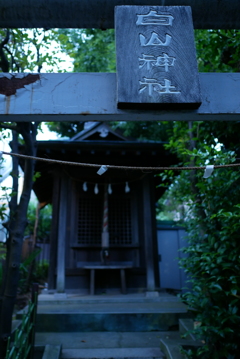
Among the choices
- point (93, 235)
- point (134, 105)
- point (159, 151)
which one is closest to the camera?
point (134, 105)

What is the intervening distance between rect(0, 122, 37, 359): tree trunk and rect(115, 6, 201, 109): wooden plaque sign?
2.20 meters

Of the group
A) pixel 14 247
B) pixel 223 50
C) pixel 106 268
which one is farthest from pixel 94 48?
pixel 14 247

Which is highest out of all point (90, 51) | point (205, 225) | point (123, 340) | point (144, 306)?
point (90, 51)

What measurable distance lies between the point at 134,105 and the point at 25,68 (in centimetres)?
330

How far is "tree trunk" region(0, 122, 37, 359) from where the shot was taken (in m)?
3.88

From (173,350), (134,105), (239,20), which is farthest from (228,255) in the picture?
(239,20)

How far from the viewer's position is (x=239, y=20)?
3004mm

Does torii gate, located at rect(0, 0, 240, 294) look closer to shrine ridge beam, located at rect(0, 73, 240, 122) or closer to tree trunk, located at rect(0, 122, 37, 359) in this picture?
shrine ridge beam, located at rect(0, 73, 240, 122)

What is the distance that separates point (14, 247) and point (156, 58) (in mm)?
3177

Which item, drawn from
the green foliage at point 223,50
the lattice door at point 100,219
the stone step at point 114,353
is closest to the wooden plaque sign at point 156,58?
the green foliage at point 223,50

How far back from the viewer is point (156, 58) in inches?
99.5

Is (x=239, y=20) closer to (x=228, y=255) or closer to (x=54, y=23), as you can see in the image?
(x=54, y=23)

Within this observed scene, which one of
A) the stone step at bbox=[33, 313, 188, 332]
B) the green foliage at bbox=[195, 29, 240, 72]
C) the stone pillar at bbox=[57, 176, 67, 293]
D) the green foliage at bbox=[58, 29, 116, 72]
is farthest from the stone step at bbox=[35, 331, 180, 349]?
the green foliage at bbox=[58, 29, 116, 72]

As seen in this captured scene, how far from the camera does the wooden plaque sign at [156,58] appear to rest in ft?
7.85
